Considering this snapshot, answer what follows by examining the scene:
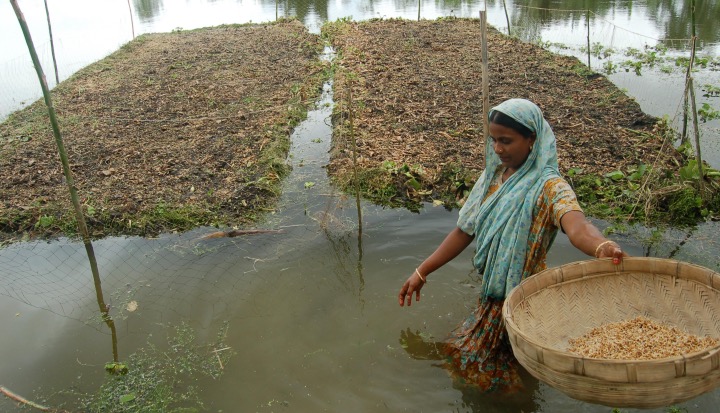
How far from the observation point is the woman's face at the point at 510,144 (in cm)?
215

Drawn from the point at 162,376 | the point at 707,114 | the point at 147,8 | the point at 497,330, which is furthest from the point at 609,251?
the point at 147,8

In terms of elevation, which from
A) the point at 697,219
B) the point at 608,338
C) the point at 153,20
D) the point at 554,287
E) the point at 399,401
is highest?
the point at 153,20

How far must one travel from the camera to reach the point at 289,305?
3787 mm

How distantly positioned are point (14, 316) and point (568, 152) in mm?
4800

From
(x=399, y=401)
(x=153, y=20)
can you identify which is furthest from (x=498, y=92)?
(x=153, y=20)

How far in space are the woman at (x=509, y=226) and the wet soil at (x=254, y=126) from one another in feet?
7.84

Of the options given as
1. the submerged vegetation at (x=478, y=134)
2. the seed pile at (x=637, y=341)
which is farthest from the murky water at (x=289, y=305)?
the seed pile at (x=637, y=341)

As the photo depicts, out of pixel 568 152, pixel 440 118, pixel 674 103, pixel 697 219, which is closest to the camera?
pixel 697 219

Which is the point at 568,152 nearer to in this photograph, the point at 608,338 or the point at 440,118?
the point at 440,118

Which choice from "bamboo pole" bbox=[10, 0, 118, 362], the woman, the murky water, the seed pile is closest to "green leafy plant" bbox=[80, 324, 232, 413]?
the murky water

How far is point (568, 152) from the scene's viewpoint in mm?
5477

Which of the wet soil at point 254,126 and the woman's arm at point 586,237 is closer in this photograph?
the woman's arm at point 586,237

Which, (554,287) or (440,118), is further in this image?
(440,118)

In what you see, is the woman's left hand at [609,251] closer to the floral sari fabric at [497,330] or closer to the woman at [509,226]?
the woman at [509,226]
